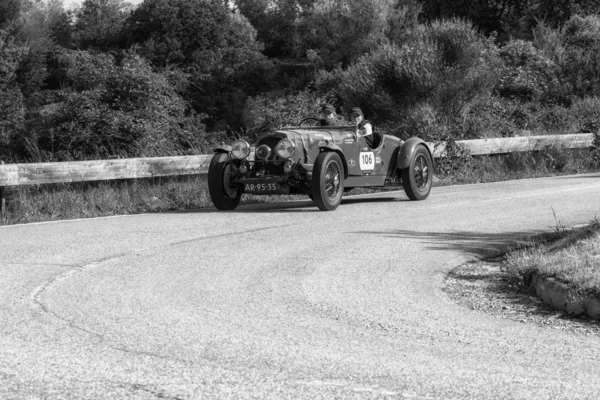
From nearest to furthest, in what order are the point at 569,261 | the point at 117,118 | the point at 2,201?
the point at 569,261 < the point at 2,201 < the point at 117,118

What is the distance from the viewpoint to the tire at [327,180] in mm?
14688

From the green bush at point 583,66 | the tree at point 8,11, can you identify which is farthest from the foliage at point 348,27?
the green bush at point 583,66

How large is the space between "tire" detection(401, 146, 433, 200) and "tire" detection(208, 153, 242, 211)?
111 inches

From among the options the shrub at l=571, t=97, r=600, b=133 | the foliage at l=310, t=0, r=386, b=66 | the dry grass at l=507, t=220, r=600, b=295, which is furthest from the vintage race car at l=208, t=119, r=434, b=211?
the foliage at l=310, t=0, r=386, b=66

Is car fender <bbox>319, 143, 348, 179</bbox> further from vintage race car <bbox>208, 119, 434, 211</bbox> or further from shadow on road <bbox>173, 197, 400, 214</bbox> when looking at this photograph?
shadow on road <bbox>173, 197, 400, 214</bbox>

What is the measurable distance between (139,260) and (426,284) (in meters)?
2.87

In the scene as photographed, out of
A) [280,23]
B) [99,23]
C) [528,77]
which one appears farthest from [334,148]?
[280,23]

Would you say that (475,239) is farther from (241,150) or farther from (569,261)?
(241,150)

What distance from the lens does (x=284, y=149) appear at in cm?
1505

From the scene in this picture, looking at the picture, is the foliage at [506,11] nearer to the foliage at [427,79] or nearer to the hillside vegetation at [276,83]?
the hillside vegetation at [276,83]

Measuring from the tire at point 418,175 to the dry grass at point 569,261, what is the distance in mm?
6026

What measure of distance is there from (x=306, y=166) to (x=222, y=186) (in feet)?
4.22

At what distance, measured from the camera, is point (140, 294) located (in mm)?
8125

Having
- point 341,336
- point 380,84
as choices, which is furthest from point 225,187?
point 380,84
